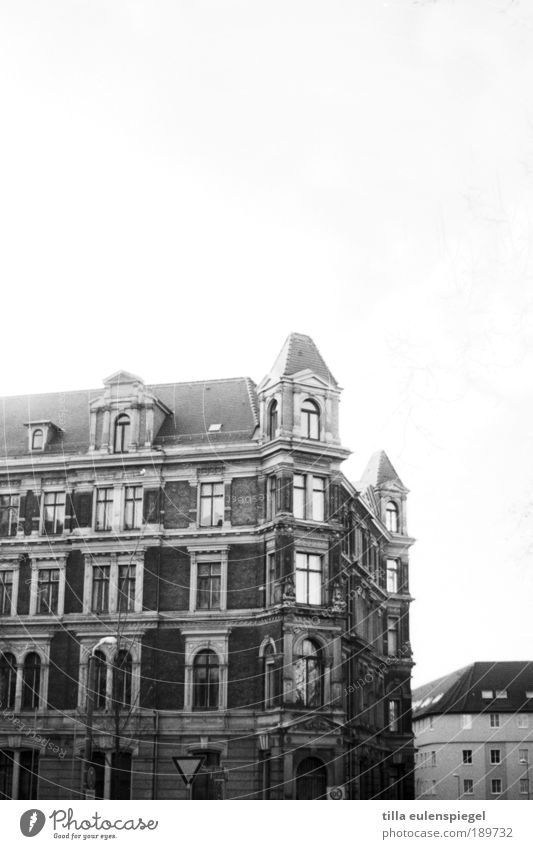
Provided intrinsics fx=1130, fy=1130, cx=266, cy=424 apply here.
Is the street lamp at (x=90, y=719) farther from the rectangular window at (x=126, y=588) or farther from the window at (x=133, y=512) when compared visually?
the window at (x=133, y=512)

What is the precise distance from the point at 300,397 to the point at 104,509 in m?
2.43

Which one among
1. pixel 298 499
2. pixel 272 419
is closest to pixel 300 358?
pixel 272 419

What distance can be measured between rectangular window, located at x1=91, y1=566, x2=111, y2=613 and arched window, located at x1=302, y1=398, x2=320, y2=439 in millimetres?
2590

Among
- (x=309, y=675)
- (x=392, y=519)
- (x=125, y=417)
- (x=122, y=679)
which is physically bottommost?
(x=122, y=679)

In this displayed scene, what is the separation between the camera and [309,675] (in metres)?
12.0

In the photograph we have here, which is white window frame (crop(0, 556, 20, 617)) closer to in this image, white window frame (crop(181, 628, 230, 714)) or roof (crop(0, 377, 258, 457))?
roof (crop(0, 377, 258, 457))

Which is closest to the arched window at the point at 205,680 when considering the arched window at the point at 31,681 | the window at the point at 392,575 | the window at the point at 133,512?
the window at the point at 133,512

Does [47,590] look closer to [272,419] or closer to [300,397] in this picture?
[272,419]

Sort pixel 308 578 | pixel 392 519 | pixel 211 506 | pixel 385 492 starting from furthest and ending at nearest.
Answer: pixel 211 506 → pixel 308 578 → pixel 392 519 → pixel 385 492

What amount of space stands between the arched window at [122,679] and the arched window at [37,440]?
8.15ft

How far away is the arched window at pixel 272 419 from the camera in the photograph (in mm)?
12645

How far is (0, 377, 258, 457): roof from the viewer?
38.5 ft
